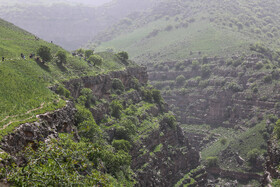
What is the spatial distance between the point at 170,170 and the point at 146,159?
18.5 metres

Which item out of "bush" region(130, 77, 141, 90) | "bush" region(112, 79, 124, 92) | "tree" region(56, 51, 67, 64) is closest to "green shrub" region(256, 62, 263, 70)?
"bush" region(130, 77, 141, 90)

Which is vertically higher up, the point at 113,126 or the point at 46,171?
the point at 46,171

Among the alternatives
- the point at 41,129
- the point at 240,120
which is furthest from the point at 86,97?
the point at 240,120

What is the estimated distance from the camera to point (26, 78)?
237 ft

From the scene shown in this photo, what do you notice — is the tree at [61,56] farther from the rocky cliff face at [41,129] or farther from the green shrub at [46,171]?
the green shrub at [46,171]

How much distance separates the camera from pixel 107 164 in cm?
7575

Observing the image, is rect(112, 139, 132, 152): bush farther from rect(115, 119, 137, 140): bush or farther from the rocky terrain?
the rocky terrain

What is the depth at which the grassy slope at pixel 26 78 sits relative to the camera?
2126 inches

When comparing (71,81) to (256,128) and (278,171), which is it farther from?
(256,128)

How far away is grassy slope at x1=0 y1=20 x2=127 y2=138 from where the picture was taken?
54.0 meters

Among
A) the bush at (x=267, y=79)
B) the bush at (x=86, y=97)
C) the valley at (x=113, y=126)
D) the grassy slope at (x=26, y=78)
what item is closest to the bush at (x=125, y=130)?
the valley at (x=113, y=126)

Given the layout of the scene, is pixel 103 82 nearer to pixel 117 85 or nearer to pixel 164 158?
pixel 117 85

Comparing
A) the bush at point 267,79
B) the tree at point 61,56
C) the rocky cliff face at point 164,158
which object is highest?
the tree at point 61,56

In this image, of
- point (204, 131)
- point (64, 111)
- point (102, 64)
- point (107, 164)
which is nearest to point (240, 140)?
point (204, 131)
